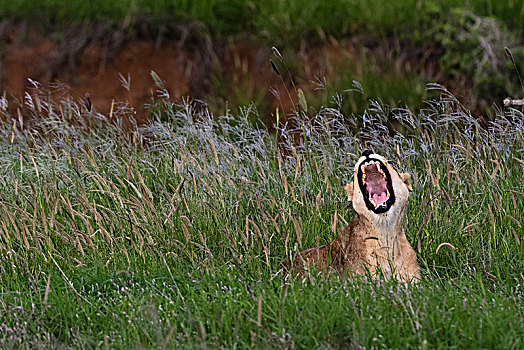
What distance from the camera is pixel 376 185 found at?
14.0 feet

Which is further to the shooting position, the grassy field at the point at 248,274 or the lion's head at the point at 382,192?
the lion's head at the point at 382,192

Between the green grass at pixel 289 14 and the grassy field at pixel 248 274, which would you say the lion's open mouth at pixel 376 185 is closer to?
the grassy field at pixel 248 274

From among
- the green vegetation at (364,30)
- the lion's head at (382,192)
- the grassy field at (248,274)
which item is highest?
the green vegetation at (364,30)

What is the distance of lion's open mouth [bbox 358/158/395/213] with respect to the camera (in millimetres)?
4141

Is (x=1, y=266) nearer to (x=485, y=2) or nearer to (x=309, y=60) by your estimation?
(x=309, y=60)

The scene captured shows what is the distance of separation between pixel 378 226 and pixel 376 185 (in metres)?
0.23

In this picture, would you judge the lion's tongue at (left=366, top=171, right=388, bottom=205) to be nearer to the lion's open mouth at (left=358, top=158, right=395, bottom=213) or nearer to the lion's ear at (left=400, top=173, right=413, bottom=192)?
the lion's open mouth at (left=358, top=158, right=395, bottom=213)

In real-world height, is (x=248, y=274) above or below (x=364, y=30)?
below

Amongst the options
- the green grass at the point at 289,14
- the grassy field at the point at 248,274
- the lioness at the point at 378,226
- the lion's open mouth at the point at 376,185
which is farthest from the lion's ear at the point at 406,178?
the green grass at the point at 289,14

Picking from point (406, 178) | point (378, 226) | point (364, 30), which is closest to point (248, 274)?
point (378, 226)

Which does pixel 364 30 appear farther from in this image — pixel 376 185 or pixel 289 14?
pixel 376 185

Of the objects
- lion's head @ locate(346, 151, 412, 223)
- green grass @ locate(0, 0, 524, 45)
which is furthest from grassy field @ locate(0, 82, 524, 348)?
green grass @ locate(0, 0, 524, 45)

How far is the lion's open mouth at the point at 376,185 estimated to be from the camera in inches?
163

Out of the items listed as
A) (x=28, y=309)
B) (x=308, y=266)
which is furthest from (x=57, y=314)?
(x=308, y=266)
